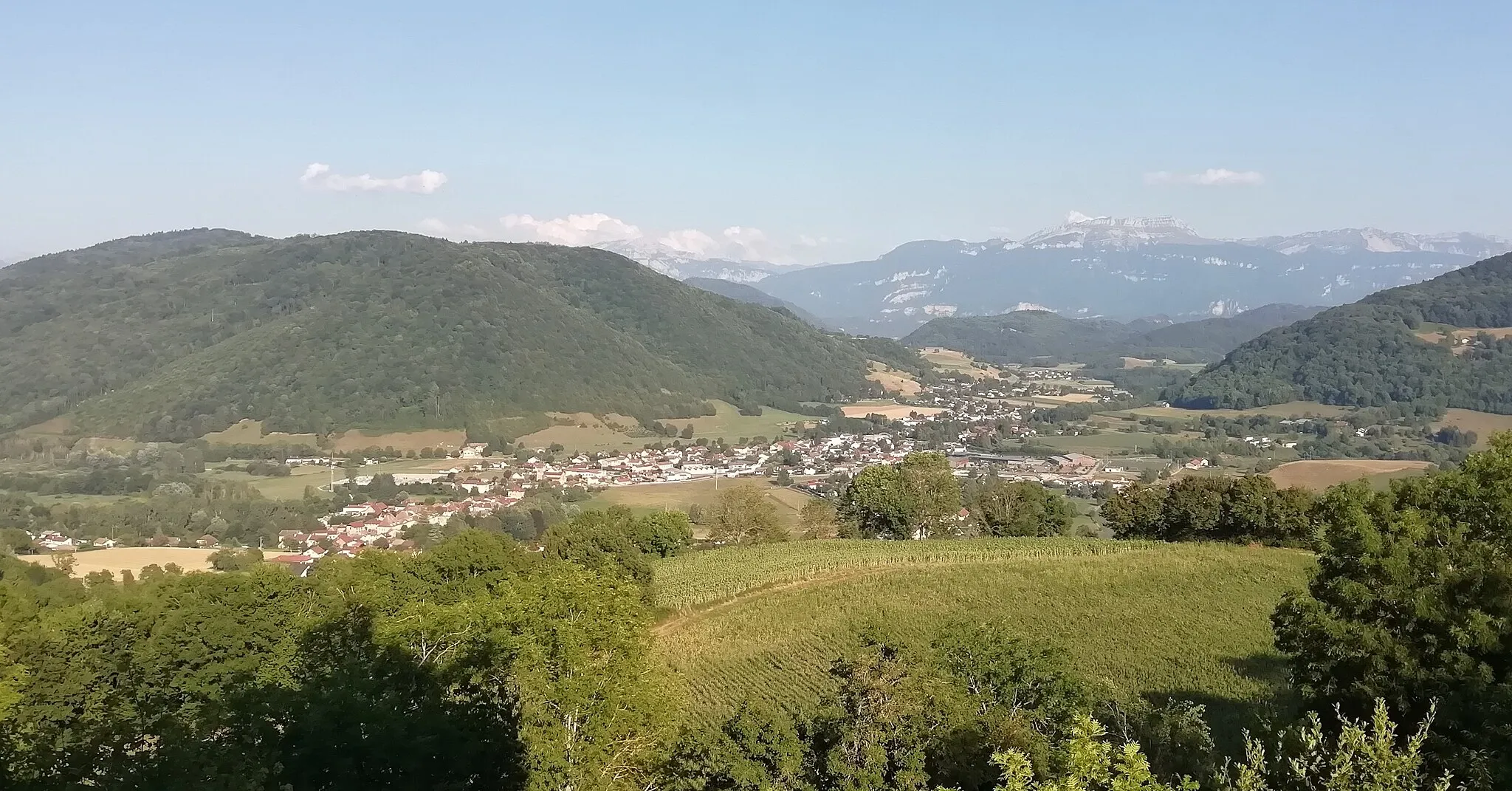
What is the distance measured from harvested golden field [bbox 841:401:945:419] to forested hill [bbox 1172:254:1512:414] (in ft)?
179

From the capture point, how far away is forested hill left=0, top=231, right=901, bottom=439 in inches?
5359

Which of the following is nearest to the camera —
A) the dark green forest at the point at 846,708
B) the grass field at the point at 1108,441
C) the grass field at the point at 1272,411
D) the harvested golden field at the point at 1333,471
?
the dark green forest at the point at 846,708

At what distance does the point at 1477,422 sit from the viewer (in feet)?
425

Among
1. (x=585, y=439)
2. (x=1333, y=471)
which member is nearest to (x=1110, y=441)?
(x=1333, y=471)

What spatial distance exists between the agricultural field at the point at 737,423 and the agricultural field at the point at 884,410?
11043mm

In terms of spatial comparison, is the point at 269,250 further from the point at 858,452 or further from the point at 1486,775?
the point at 1486,775

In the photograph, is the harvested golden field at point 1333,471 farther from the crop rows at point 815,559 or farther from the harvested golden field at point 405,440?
the harvested golden field at point 405,440

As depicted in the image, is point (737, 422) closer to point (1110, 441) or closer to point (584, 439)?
point (584, 439)

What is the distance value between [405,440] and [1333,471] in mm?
121471

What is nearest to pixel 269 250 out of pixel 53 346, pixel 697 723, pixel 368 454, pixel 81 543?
pixel 53 346

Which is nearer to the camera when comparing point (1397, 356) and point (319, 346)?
point (319, 346)

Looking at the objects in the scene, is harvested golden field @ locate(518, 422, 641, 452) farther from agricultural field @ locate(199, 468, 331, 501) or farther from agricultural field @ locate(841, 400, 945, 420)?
agricultural field @ locate(841, 400, 945, 420)

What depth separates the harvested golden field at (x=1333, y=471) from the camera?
8800cm

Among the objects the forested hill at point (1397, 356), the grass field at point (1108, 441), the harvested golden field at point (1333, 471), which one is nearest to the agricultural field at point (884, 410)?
the grass field at point (1108, 441)
